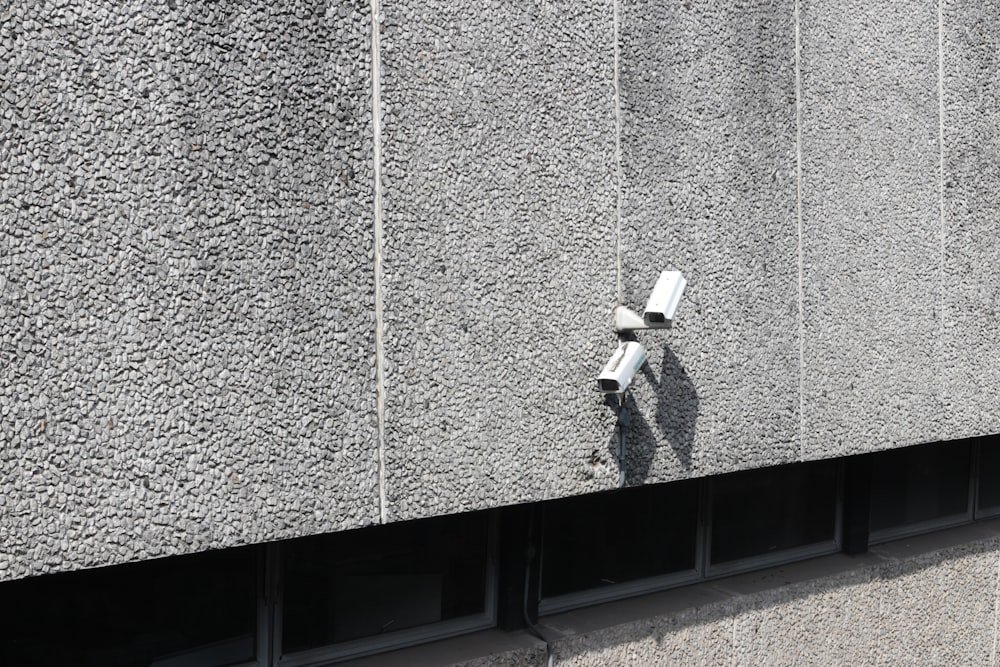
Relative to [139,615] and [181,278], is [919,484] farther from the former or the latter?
[181,278]

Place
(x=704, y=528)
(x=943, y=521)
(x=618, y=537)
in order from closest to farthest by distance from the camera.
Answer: (x=618, y=537), (x=704, y=528), (x=943, y=521)

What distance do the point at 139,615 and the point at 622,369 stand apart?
212 centimetres

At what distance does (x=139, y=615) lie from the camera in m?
3.69

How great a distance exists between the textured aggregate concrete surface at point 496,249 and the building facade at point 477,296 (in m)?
0.01

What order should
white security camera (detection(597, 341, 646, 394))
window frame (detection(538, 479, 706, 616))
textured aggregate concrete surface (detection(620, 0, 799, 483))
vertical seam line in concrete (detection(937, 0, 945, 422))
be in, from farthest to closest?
vertical seam line in concrete (detection(937, 0, 945, 422))
window frame (detection(538, 479, 706, 616))
textured aggregate concrete surface (detection(620, 0, 799, 483))
white security camera (detection(597, 341, 646, 394))

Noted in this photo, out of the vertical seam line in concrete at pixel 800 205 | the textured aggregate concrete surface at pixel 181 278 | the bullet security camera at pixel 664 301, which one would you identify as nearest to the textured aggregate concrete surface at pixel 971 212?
the vertical seam line in concrete at pixel 800 205

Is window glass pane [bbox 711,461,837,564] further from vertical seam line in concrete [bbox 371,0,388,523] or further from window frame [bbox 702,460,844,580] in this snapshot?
vertical seam line in concrete [bbox 371,0,388,523]

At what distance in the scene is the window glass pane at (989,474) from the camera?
741 cm

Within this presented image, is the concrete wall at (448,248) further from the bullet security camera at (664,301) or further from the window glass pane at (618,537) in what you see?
the window glass pane at (618,537)

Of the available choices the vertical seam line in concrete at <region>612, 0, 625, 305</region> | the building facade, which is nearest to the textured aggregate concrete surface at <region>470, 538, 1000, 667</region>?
the building facade

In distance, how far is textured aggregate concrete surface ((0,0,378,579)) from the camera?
9.07ft

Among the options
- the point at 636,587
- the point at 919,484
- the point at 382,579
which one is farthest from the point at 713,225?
the point at 919,484

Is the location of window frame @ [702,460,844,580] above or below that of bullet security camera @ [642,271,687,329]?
below

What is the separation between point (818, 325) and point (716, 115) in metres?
1.22
